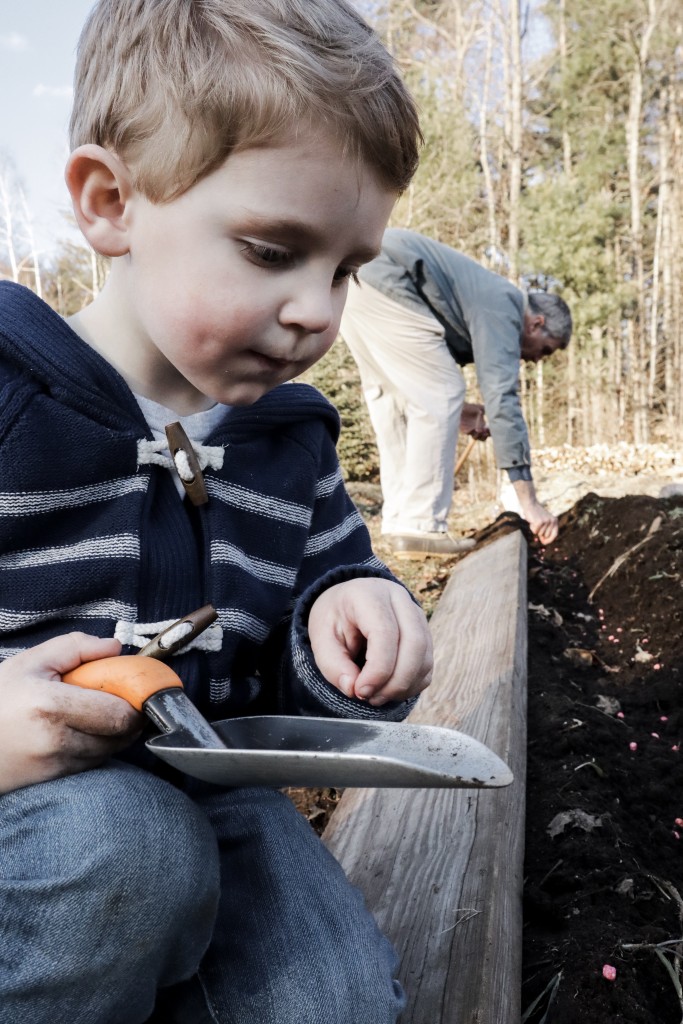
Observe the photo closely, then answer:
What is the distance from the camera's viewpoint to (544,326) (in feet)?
19.4

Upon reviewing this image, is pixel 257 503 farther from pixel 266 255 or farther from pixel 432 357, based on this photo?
pixel 432 357

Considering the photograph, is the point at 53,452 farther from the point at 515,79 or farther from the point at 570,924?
the point at 515,79

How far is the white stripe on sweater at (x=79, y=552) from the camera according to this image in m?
1.16

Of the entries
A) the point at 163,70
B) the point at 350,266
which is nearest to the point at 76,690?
the point at 350,266

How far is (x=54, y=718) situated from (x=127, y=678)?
9cm

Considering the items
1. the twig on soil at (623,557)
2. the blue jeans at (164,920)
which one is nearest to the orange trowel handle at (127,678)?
the blue jeans at (164,920)

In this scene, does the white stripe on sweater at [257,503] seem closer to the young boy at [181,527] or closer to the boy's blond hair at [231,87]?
the young boy at [181,527]

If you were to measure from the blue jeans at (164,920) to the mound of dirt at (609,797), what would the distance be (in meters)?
0.34

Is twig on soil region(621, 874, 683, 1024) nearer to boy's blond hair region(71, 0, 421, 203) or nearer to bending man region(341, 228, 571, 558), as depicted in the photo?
boy's blond hair region(71, 0, 421, 203)

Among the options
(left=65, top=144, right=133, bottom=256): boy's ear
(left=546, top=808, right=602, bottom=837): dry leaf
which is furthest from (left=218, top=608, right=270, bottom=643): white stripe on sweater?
(left=546, top=808, right=602, bottom=837): dry leaf

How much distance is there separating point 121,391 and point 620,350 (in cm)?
1876

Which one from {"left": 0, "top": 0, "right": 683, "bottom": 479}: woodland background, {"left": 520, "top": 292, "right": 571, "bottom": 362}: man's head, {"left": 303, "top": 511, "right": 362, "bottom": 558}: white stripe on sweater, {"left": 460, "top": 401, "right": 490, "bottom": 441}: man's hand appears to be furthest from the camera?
{"left": 0, "top": 0, "right": 683, "bottom": 479}: woodland background

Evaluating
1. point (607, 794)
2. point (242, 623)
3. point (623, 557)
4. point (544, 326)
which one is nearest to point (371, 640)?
point (242, 623)

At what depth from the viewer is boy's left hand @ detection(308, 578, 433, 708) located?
1117mm
